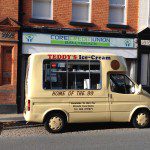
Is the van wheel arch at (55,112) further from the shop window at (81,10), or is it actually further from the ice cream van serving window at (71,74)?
the shop window at (81,10)

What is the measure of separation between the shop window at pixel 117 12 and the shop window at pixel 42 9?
2870 mm

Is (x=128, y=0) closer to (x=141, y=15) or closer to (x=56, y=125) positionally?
(x=141, y=15)

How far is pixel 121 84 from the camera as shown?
1179cm

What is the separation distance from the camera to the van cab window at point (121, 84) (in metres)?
11.7

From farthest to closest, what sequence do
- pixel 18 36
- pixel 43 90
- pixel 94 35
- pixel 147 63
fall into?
pixel 147 63 → pixel 94 35 → pixel 18 36 → pixel 43 90

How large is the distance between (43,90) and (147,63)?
7.35 meters

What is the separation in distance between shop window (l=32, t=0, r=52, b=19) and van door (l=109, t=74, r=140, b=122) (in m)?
5.29

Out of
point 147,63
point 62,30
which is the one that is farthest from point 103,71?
point 147,63

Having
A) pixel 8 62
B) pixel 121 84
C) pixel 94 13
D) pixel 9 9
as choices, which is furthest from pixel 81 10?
pixel 121 84

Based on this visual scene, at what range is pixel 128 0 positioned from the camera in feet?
54.3

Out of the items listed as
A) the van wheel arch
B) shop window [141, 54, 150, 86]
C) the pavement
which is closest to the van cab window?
the van wheel arch

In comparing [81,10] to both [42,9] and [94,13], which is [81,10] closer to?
[94,13]

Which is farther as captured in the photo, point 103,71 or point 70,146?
point 103,71

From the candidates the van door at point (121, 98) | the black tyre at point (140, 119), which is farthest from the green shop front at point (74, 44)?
the black tyre at point (140, 119)
